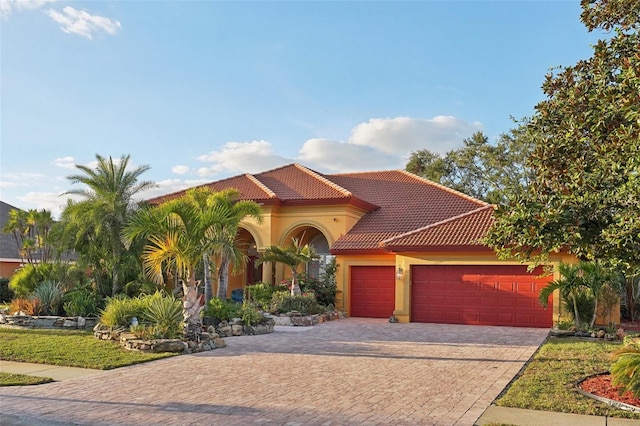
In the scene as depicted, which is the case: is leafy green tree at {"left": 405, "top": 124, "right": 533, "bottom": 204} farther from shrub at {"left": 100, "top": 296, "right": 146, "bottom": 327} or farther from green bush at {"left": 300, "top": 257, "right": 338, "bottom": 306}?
shrub at {"left": 100, "top": 296, "right": 146, "bottom": 327}

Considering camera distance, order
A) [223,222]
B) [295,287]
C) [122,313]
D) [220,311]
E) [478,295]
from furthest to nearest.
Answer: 1. [295,287]
2. [478,295]
3. [220,311]
4. [223,222]
5. [122,313]

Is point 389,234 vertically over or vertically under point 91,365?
over

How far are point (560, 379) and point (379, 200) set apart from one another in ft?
66.4

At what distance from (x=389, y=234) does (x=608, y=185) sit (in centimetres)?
1743

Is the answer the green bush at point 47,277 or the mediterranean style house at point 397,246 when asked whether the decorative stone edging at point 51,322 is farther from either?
the mediterranean style house at point 397,246

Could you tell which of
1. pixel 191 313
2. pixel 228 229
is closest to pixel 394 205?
pixel 228 229

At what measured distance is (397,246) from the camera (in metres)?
22.9

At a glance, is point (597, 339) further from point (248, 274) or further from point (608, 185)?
point (248, 274)

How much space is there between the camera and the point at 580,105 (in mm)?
9031

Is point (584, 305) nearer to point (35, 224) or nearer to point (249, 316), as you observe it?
point (249, 316)

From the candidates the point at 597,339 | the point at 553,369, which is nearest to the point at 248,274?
the point at 597,339

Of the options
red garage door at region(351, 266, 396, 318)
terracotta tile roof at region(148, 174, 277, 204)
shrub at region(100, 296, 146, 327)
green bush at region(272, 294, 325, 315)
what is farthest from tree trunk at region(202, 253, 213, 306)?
red garage door at region(351, 266, 396, 318)

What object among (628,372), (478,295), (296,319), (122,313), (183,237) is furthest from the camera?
(478,295)

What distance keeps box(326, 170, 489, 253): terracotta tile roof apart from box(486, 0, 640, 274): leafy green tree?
1507cm
